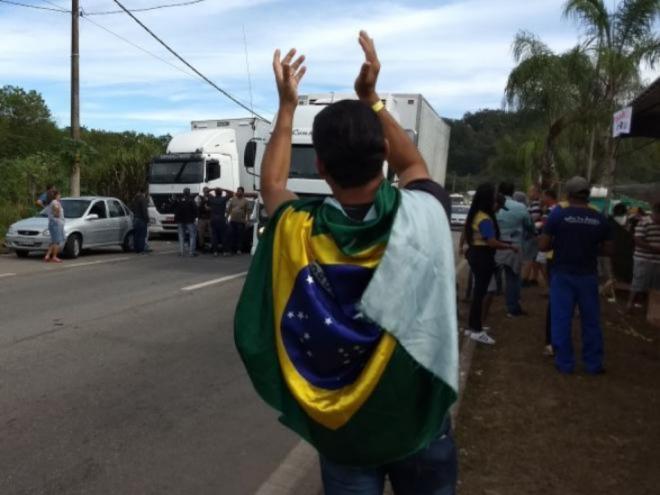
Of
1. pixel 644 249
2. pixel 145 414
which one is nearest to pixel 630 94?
pixel 644 249

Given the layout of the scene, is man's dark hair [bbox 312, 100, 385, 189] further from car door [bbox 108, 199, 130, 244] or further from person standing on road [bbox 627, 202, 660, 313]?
car door [bbox 108, 199, 130, 244]

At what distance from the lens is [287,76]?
2.23 meters

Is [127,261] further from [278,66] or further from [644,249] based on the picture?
[278,66]

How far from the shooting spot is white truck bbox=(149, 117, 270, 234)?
2166cm

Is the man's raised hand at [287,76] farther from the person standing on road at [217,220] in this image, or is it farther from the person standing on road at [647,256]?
the person standing on road at [217,220]

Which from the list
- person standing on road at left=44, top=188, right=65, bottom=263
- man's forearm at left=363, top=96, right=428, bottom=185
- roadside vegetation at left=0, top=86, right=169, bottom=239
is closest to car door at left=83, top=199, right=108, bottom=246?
person standing on road at left=44, top=188, right=65, bottom=263

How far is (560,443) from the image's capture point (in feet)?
15.4

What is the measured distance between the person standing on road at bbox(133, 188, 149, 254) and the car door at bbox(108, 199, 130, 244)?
28 cm

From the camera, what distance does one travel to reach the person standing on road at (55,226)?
15.3 m

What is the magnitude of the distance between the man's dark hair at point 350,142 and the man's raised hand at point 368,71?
355mm

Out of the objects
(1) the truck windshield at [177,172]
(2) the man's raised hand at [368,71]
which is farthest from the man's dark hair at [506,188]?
(1) the truck windshield at [177,172]

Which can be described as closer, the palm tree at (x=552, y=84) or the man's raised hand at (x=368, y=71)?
the man's raised hand at (x=368, y=71)

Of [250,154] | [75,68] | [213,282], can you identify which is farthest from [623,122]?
[75,68]

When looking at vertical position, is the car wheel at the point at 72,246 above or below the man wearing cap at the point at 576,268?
below
